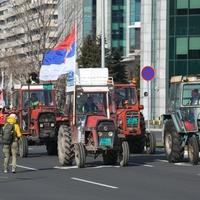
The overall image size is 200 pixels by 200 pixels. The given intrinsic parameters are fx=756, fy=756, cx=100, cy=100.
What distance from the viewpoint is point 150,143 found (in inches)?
1074

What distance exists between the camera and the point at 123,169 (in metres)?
20.9

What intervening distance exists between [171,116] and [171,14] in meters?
44.7

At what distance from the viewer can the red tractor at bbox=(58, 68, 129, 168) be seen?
21.3 meters

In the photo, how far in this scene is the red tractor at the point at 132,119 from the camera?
85.9ft

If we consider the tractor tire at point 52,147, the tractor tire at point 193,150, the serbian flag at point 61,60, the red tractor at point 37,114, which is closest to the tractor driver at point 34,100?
the red tractor at point 37,114

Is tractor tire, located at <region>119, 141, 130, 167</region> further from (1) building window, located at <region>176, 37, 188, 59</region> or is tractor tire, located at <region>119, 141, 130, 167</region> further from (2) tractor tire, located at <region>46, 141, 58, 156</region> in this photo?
(1) building window, located at <region>176, 37, 188, 59</region>

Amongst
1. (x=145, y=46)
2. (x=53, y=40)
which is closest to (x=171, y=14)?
(x=145, y=46)

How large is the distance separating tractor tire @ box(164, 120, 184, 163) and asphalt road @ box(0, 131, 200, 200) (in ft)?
0.98

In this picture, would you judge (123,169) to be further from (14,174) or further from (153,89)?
(153,89)

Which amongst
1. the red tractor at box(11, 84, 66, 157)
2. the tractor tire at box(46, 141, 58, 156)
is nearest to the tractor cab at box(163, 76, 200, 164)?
the red tractor at box(11, 84, 66, 157)

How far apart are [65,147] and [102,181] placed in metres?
4.41

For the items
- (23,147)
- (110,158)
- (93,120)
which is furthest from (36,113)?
(93,120)

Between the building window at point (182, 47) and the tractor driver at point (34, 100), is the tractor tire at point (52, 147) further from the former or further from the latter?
the building window at point (182, 47)

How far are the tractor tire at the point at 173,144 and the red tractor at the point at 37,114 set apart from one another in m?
4.19
